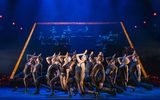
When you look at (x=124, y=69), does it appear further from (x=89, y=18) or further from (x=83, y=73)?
(x=89, y=18)

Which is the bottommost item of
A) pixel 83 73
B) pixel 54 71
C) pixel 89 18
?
pixel 83 73

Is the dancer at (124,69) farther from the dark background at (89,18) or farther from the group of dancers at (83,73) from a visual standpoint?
the dark background at (89,18)

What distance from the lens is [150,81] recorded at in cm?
2005

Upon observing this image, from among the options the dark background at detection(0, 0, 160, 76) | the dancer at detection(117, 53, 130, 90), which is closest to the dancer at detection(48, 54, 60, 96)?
the dancer at detection(117, 53, 130, 90)

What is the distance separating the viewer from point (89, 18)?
2095 cm

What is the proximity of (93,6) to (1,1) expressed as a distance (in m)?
5.40

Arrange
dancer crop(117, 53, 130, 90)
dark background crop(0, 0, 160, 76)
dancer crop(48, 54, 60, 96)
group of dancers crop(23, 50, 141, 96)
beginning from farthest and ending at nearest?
dark background crop(0, 0, 160, 76) → dancer crop(117, 53, 130, 90) → dancer crop(48, 54, 60, 96) → group of dancers crop(23, 50, 141, 96)

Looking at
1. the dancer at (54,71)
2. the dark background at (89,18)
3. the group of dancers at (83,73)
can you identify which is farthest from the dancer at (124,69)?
the dark background at (89,18)

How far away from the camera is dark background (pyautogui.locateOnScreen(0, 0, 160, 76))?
2078 centimetres

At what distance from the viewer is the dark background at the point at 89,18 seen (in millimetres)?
20781

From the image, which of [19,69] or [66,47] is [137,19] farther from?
[19,69]

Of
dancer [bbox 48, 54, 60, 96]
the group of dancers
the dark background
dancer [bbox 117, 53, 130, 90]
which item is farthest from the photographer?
the dark background

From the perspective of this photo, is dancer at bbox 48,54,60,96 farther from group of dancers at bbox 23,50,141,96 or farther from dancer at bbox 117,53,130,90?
dancer at bbox 117,53,130,90

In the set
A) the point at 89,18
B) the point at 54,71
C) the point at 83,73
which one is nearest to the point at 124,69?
the point at 83,73
